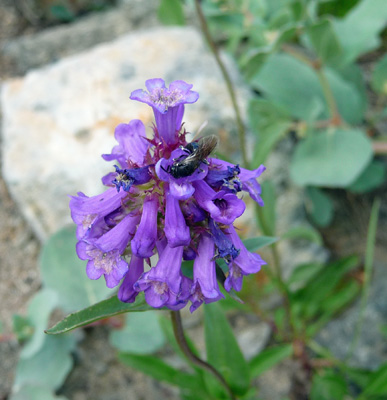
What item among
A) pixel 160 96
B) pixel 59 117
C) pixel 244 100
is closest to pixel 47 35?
pixel 59 117

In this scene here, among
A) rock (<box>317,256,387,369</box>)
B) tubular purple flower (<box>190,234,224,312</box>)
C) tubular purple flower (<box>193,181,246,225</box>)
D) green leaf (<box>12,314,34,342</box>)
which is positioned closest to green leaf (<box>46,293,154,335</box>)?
tubular purple flower (<box>190,234,224,312</box>)

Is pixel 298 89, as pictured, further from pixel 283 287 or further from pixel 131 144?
pixel 131 144

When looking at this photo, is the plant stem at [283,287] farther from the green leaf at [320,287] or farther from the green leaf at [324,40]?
the green leaf at [324,40]

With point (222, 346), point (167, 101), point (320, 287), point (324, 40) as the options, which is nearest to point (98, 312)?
point (167, 101)

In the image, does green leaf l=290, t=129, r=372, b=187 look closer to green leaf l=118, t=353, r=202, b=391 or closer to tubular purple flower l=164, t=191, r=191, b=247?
green leaf l=118, t=353, r=202, b=391

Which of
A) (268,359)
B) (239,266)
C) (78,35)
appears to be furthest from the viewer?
(78,35)

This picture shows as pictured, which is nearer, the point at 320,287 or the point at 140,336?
the point at 140,336

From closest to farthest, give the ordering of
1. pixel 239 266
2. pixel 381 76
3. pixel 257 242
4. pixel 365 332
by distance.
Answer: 1. pixel 239 266
2. pixel 257 242
3. pixel 365 332
4. pixel 381 76
